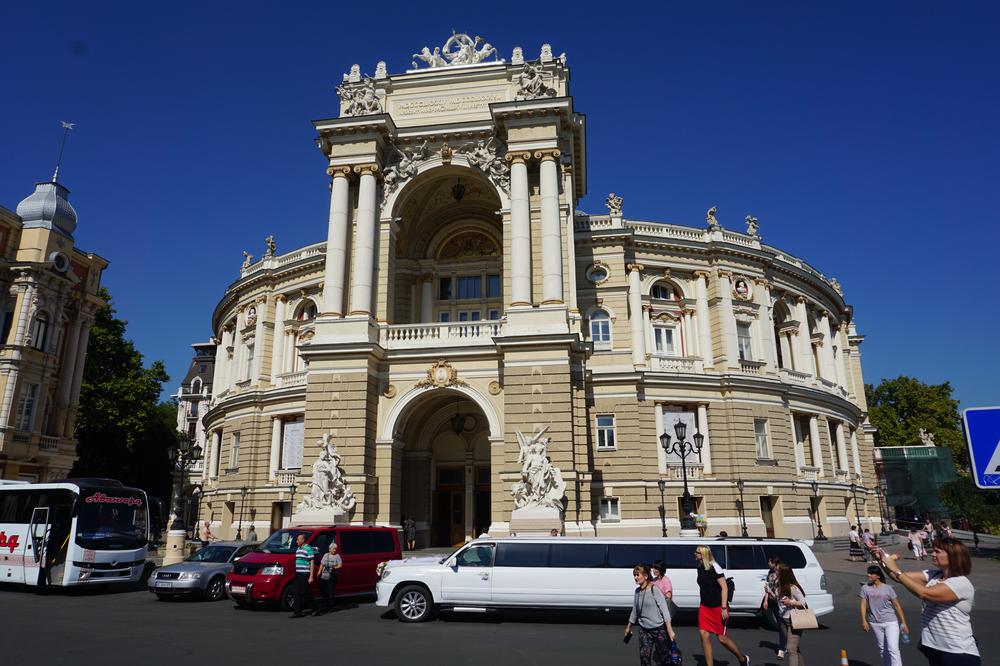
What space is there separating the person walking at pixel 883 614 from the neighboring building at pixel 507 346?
1526 cm

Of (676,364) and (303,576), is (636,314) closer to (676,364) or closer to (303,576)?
(676,364)

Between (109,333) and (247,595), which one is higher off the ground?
(109,333)

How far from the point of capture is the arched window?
36.7 meters

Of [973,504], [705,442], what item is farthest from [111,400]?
[973,504]

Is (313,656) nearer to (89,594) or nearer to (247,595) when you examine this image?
(247,595)

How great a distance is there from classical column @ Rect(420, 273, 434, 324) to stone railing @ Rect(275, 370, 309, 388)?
8.23m

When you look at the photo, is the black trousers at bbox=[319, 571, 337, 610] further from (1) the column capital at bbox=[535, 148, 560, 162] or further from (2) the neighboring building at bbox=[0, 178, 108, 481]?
(2) the neighboring building at bbox=[0, 178, 108, 481]

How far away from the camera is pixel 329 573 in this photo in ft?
48.9

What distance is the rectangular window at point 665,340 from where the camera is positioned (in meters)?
36.1

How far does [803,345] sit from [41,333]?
45368 mm

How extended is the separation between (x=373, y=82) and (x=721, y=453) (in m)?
25.6

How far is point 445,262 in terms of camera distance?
34.5m

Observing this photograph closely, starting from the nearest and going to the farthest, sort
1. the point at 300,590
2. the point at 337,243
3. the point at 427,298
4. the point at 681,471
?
the point at 300,590 < the point at 337,243 < the point at 681,471 < the point at 427,298

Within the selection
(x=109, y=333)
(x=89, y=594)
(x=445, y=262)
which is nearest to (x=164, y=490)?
(x=109, y=333)
